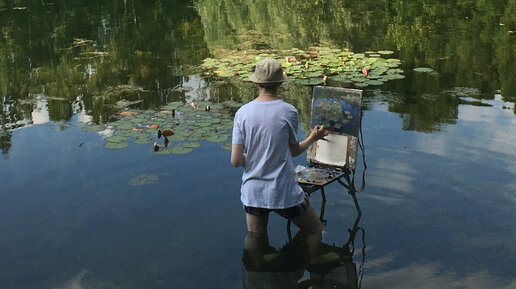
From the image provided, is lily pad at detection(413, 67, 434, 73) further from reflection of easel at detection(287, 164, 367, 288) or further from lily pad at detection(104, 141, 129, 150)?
reflection of easel at detection(287, 164, 367, 288)

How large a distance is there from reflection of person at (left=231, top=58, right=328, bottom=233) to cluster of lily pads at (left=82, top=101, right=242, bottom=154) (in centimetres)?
305

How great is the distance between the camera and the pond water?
4.75 m

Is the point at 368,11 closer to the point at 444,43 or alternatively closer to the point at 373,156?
the point at 444,43

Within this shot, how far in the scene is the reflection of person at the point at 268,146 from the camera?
4188 mm

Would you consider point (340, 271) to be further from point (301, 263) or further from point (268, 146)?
point (268, 146)

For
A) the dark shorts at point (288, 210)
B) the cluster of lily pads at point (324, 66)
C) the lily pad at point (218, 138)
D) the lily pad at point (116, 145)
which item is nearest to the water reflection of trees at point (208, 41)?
the cluster of lily pads at point (324, 66)

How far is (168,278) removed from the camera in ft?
15.1

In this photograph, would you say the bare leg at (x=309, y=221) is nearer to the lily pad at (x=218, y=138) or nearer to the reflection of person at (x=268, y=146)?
the reflection of person at (x=268, y=146)

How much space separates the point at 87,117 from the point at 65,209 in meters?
3.29

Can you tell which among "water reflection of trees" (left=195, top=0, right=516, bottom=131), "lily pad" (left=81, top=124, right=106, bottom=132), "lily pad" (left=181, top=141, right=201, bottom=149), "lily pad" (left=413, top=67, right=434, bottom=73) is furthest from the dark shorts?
"lily pad" (left=413, top=67, right=434, bottom=73)

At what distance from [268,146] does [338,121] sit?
4.35ft

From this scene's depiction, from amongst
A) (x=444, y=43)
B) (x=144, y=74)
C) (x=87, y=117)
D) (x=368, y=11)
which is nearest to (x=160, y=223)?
(x=87, y=117)

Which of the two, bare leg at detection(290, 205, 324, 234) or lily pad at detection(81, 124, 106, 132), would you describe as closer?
bare leg at detection(290, 205, 324, 234)

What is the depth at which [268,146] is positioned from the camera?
4.24 m
